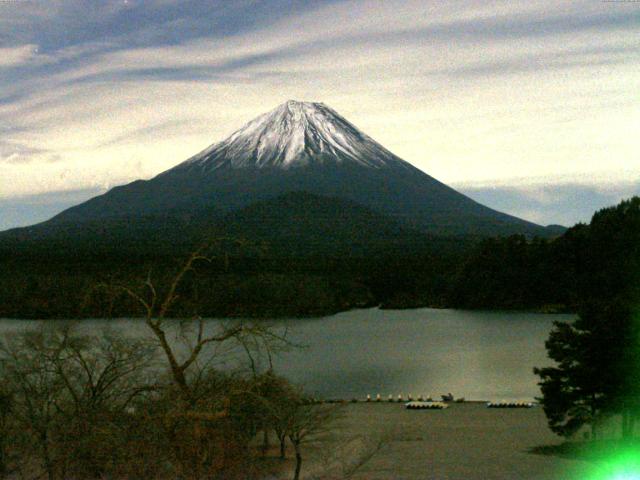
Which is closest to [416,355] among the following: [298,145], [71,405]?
[71,405]

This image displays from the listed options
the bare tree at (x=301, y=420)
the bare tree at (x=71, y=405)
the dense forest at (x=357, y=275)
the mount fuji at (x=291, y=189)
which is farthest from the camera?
the mount fuji at (x=291, y=189)

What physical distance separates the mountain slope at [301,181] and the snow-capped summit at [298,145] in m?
0.11

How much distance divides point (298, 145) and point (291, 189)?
9411mm

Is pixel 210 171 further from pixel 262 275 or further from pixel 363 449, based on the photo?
pixel 363 449

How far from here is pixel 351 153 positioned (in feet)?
310

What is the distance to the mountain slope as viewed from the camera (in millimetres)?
84500

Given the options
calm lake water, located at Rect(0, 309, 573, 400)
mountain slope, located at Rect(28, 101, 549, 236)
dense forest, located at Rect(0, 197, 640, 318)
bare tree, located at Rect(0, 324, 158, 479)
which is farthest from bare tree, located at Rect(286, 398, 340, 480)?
mountain slope, located at Rect(28, 101, 549, 236)

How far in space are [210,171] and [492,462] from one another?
84845 millimetres

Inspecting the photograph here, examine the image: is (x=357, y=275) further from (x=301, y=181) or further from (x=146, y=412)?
(x=146, y=412)

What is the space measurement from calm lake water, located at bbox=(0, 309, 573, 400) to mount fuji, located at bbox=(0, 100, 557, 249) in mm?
36072

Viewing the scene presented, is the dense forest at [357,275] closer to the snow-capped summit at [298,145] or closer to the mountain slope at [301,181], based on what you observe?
the mountain slope at [301,181]

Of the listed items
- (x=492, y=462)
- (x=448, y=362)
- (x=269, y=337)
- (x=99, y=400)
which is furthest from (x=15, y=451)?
(x=448, y=362)

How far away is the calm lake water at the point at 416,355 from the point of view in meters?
20.6

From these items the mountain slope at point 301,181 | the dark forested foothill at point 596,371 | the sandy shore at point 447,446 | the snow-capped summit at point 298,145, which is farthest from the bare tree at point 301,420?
the snow-capped summit at point 298,145
